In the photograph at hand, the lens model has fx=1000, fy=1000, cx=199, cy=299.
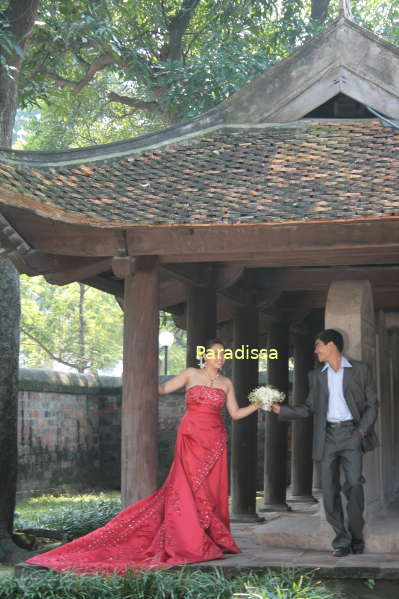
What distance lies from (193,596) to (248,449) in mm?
5410

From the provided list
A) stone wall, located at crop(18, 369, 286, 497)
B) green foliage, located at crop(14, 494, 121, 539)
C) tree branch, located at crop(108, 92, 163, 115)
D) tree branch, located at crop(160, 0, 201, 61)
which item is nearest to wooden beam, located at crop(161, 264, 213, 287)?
green foliage, located at crop(14, 494, 121, 539)

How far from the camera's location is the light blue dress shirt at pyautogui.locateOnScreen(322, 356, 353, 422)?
25.6 feet

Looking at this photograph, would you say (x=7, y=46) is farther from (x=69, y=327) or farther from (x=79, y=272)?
(x=69, y=327)

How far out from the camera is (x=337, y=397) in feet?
25.8

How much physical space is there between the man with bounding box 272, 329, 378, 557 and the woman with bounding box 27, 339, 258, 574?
590 millimetres

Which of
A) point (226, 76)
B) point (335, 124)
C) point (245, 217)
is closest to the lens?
point (245, 217)

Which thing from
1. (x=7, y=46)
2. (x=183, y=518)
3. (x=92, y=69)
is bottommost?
(x=183, y=518)

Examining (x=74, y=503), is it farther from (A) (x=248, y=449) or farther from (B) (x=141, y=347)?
(B) (x=141, y=347)

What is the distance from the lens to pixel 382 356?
9805 millimetres

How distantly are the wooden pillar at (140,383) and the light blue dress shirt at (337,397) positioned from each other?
1544 mm

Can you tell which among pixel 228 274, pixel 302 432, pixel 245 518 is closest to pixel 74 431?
pixel 302 432

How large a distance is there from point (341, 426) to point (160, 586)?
1981 millimetres

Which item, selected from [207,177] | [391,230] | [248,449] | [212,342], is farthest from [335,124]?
[248,449]

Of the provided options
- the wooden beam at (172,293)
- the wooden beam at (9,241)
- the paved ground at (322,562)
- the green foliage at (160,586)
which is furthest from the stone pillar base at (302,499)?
the green foliage at (160,586)
